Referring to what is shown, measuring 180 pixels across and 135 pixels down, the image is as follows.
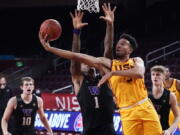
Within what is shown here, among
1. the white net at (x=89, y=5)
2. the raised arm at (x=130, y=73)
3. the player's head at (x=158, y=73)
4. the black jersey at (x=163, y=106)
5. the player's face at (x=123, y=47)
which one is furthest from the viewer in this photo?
the white net at (x=89, y=5)

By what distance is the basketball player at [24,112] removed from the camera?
6.67m

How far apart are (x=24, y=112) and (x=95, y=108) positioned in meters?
1.71

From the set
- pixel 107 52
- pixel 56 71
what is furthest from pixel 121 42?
pixel 56 71

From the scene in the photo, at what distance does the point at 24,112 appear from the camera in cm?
680

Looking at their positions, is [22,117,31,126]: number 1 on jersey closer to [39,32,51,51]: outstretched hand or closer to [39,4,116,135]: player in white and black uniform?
[39,4,116,135]: player in white and black uniform

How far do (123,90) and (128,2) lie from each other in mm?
13850

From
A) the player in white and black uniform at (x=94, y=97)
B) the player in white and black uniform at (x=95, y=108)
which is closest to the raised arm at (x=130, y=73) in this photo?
the player in white and black uniform at (x=94, y=97)

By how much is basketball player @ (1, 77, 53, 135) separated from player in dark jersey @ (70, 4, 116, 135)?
4.67 ft

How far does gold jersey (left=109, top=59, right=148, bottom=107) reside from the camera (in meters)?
5.21

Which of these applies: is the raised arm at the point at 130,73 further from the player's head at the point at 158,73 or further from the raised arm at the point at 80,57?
the player's head at the point at 158,73

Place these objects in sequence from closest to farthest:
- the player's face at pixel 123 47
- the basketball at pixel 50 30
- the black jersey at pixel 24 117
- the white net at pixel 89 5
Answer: the player's face at pixel 123 47, the basketball at pixel 50 30, the black jersey at pixel 24 117, the white net at pixel 89 5

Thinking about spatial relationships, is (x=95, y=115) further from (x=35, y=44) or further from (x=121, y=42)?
(x=35, y=44)

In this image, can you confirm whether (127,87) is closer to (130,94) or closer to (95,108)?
(130,94)

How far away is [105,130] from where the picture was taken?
5.39 m
